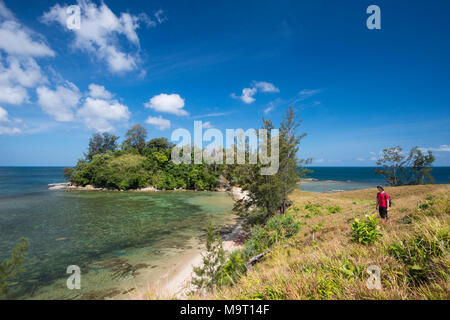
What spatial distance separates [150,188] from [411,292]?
55744 mm

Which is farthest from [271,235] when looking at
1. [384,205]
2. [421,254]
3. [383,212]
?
[421,254]

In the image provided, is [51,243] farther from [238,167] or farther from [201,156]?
[201,156]

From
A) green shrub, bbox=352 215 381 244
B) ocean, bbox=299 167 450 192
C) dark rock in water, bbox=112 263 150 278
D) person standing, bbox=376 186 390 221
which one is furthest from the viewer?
ocean, bbox=299 167 450 192

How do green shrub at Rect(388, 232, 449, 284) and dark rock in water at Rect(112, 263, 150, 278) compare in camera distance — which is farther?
dark rock in water at Rect(112, 263, 150, 278)

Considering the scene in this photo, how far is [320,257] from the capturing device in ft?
15.2

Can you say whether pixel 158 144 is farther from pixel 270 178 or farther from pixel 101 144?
pixel 270 178

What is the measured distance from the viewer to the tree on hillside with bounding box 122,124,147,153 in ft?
234

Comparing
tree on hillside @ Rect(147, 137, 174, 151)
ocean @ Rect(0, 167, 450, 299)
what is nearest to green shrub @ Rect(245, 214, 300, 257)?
ocean @ Rect(0, 167, 450, 299)

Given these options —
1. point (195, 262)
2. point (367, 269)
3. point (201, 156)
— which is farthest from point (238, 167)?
point (201, 156)

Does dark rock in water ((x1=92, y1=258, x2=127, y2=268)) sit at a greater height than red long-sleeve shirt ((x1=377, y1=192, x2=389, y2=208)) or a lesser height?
lesser

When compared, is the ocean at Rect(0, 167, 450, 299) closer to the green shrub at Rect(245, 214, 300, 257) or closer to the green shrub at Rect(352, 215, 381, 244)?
the green shrub at Rect(245, 214, 300, 257)

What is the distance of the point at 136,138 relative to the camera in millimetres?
73500
